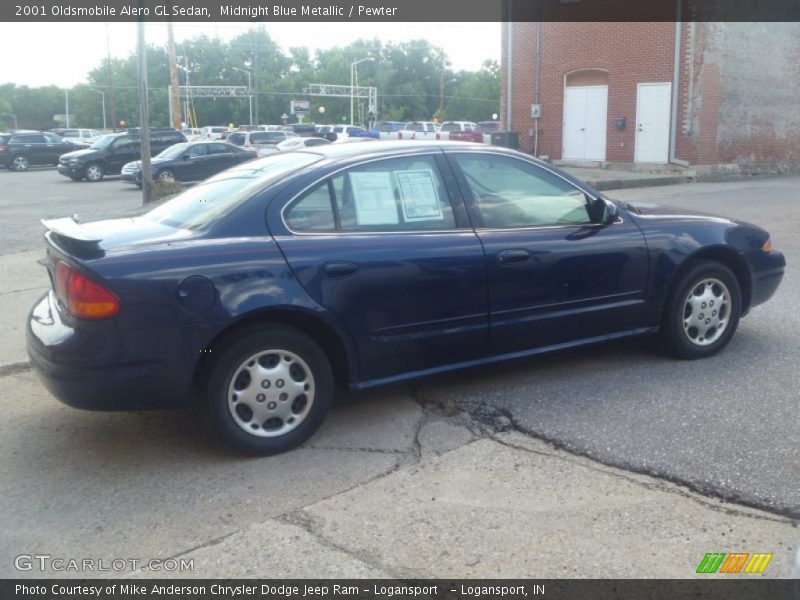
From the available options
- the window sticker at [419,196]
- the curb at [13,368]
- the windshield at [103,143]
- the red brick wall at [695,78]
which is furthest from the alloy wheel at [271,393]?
the windshield at [103,143]

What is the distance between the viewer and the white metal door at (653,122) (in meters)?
24.3

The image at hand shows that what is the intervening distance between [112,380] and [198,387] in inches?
17.4

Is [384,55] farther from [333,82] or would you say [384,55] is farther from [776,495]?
[776,495]

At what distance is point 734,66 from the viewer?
24125mm

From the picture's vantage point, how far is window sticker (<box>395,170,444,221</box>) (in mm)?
4934

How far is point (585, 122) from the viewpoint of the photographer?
1049 inches

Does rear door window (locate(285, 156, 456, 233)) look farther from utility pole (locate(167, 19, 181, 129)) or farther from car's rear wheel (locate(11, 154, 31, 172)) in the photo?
car's rear wheel (locate(11, 154, 31, 172))

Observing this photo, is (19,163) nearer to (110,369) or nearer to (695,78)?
(695,78)

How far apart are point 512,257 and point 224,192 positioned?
1716 mm

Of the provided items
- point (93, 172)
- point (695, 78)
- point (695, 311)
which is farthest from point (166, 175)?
point (695, 311)

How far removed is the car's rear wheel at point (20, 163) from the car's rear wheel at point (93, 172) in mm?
8915

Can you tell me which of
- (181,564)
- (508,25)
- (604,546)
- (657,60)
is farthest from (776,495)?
(508,25)

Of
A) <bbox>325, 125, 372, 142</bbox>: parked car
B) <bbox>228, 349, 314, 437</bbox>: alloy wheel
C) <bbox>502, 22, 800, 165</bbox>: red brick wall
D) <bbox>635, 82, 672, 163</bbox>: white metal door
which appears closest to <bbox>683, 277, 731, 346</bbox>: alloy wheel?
<bbox>228, 349, 314, 437</bbox>: alloy wheel

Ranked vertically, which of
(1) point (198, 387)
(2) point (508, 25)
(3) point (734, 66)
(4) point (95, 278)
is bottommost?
(1) point (198, 387)
